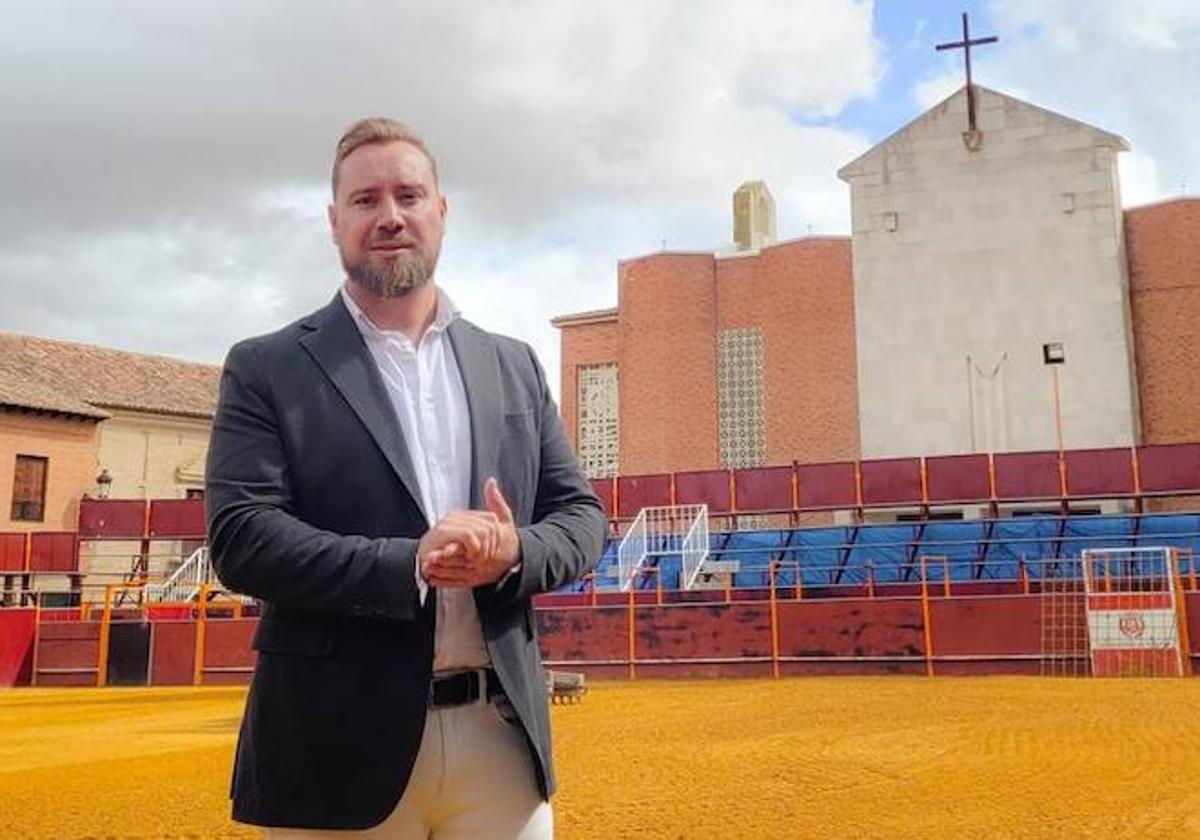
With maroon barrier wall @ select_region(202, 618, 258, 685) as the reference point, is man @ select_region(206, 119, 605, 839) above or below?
above

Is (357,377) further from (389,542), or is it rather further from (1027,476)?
(1027,476)

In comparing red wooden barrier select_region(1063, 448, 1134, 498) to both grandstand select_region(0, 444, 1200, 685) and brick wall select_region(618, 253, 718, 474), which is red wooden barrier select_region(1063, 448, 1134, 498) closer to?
grandstand select_region(0, 444, 1200, 685)

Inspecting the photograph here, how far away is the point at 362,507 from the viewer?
195cm

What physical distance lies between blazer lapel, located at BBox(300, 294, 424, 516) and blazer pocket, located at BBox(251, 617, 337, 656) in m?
0.26

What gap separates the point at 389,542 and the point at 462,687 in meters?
0.29

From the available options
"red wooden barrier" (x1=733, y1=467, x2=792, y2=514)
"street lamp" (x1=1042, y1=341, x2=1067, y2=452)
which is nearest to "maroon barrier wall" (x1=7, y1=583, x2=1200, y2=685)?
"red wooden barrier" (x1=733, y1=467, x2=792, y2=514)

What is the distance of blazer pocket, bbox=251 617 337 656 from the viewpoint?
1.87 meters

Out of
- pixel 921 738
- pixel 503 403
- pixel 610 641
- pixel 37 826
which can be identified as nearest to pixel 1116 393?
pixel 610 641

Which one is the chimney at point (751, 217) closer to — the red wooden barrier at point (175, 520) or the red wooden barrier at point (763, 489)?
the red wooden barrier at point (763, 489)

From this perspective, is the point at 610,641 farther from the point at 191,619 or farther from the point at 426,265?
the point at 426,265

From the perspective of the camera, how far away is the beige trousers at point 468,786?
1893 mm

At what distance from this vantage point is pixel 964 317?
30.4 m

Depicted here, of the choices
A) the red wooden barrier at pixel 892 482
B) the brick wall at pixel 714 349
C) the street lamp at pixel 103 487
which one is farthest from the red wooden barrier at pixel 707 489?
the street lamp at pixel 103 487

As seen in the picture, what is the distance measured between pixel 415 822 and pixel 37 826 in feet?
21.3
